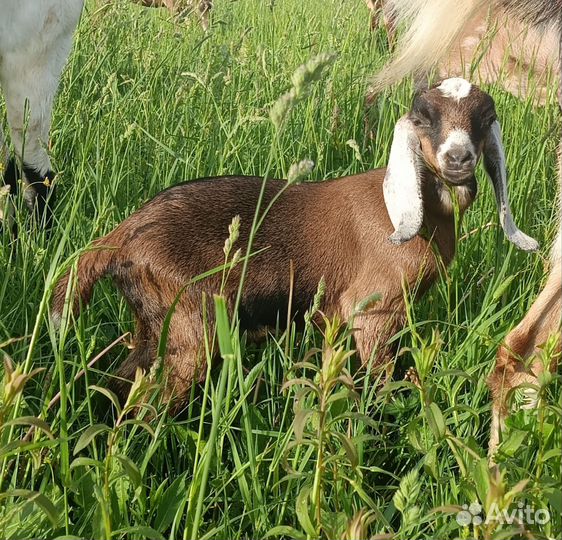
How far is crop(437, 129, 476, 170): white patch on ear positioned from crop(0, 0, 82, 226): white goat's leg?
1259 millimetres

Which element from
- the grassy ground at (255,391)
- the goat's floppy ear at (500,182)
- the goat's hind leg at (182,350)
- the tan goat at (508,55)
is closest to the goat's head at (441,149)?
the goat's floppy ear at (500,182)

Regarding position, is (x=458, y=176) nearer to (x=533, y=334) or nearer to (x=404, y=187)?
(x=404, y=187)

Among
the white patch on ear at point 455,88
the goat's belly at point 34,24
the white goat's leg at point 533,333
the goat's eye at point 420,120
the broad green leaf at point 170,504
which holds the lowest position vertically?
the white goat's leg at point 533,333

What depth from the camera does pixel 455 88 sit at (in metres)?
2.44

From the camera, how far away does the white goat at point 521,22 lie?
86.1 inches

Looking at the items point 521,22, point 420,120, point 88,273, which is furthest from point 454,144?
point 88,273

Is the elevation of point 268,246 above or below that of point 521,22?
below

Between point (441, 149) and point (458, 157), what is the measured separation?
5 centimetres

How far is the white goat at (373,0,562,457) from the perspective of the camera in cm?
219

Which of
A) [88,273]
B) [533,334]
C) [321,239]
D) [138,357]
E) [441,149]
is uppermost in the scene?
[441,149]

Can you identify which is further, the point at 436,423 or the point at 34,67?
the point at 34,67

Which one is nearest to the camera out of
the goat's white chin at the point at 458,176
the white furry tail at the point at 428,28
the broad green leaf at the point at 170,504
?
the broad green leaf at the point at 170,504

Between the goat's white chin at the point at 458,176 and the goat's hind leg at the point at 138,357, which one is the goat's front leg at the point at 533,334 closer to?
the goat's white chin at the point at 458,176

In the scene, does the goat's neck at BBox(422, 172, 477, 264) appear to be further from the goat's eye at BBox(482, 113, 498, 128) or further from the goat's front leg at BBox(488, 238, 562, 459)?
the goat's front leg at BBox(488, 238, 562, 459)
